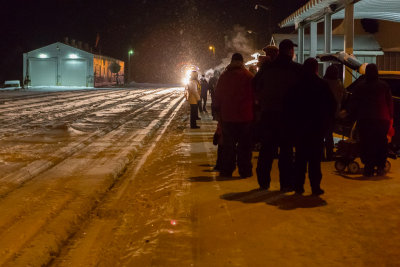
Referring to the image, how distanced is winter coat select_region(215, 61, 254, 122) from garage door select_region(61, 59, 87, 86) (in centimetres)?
5963

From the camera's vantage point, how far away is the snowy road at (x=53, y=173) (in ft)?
16.6

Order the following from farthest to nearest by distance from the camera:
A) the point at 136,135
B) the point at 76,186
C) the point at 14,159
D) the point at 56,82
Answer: the point at 56,82
the point at 136,135
the point at 14,159
the point at 76,186

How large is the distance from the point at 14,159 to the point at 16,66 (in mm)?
74096

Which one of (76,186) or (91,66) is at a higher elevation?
(91,66)

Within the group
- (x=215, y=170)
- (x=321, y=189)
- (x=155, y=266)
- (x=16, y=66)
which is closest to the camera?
(x=155, y=266)

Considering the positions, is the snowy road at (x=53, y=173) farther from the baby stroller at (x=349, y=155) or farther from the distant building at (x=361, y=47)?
the distant building at (x=361, y=47)

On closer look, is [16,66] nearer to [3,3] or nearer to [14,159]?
[3,3]

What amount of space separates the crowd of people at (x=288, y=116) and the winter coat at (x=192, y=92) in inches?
268

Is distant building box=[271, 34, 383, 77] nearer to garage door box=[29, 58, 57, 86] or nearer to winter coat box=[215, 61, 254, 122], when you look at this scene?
winter coat box=[215, 61, 254, 122]

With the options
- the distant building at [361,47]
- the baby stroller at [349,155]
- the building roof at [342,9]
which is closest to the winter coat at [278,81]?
the baby stroller at [349,155]

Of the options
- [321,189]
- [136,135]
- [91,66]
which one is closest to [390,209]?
[321,189]

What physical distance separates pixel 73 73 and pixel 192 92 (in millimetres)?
53046

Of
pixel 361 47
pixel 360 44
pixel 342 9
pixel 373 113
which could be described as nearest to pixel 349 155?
pixel 373 113

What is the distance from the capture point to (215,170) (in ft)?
27.7
